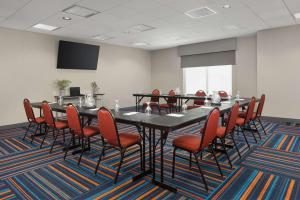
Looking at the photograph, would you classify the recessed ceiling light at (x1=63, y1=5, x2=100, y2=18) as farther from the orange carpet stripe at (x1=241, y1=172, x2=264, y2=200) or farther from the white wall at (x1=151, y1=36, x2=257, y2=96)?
the white wall at (x1=151, y1=36, x2=257, y2=96)

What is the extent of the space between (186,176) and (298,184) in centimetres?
130

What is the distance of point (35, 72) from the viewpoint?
6168 mm

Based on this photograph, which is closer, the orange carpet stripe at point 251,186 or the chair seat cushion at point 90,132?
the orange carpet stripe at point 251,186

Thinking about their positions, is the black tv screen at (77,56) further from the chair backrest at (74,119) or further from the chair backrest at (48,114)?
the chair backrest at (74,119)

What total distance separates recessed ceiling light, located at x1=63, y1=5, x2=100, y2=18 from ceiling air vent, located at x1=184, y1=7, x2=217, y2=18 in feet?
6.52

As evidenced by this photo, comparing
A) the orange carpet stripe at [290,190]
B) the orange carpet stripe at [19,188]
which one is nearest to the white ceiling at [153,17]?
the orange carpet stripe at [19,188]

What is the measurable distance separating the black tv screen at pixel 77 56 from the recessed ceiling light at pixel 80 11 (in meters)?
2.38

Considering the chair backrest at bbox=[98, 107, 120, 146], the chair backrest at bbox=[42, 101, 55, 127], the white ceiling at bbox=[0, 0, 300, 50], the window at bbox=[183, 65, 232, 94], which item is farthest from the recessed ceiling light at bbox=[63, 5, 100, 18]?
the window at bbox=[183, 65, 232, 94]

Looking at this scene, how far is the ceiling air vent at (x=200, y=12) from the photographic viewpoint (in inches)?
169

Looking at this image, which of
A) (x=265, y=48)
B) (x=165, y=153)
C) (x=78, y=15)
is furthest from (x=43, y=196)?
(x=265, y=48)

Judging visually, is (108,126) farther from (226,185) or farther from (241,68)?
(241,68)

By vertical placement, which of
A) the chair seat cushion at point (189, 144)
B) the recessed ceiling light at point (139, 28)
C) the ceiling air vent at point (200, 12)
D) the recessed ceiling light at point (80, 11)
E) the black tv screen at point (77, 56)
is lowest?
the chair seat cushion at point (189, 144)

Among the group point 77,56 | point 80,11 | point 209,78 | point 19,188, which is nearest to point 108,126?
point 19,188

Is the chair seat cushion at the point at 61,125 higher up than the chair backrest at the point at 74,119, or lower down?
lower down
